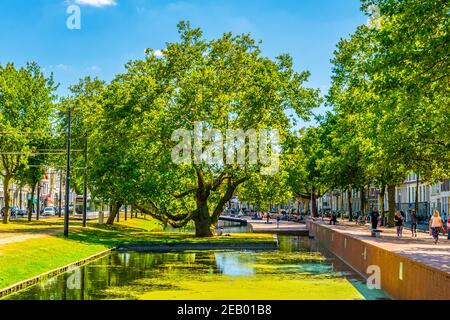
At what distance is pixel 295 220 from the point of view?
103 metres

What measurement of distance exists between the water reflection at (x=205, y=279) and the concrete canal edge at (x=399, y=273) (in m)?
0.63

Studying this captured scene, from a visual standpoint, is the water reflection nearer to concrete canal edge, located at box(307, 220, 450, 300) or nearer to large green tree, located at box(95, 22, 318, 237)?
concrete canal edge, located at box(307, 220, 450, 300)

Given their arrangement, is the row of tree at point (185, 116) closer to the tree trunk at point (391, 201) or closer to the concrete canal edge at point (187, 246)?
the concrete canal edge at point (187, 246)

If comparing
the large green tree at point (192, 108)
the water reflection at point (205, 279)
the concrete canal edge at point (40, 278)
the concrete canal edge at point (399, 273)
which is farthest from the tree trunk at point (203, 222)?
the concrete canal edge at point (399, 273)

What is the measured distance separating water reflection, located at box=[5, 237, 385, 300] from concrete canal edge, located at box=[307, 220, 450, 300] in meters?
0.63

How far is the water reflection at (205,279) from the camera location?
22.8 metres

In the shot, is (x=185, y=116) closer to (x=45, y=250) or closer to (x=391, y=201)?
(x=45, y=250)

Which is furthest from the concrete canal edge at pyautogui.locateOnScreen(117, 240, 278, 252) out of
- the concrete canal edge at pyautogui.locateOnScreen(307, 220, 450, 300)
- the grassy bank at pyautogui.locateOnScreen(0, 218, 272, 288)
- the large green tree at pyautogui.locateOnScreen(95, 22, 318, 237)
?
the concrete canal edge at pyautogui.locateOnScreen(307, 220, 450, 300)

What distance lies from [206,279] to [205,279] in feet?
0.13

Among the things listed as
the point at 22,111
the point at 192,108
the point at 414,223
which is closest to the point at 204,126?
the point at 192,108

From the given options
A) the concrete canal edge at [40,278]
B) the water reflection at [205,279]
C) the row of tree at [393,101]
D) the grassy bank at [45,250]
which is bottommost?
the water reflection at [205,279]

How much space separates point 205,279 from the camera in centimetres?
2753

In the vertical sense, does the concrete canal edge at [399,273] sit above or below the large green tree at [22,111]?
below

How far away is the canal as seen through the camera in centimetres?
2264
